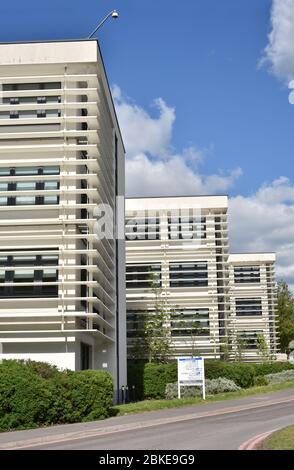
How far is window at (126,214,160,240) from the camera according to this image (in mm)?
78438

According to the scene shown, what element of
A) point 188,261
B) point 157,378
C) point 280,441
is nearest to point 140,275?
point 188,261

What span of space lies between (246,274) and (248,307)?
5.72 meters

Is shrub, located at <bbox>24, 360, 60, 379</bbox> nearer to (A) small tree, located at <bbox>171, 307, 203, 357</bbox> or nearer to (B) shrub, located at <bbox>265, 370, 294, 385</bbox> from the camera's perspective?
(B) shrub, located at <bbox>265, 370, 294, 385</bbox>

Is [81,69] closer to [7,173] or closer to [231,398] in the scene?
[7,173]

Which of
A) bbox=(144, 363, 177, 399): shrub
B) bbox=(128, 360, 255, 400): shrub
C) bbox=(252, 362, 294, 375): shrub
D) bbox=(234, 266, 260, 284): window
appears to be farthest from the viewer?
bbox=(234, 266, 260, 284): window

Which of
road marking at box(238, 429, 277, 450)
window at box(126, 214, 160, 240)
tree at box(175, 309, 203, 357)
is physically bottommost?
road marking at box(238, 429, 277, 450)

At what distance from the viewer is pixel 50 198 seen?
32938 millimetres

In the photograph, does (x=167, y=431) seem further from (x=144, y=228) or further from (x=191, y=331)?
(x=144, y=228)

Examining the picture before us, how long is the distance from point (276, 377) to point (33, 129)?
28.5 metres

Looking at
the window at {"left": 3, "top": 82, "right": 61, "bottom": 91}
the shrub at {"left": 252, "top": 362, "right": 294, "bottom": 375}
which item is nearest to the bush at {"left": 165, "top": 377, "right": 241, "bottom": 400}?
the shrub at {"left": 252, "top": 362, "right": 294, "bottom": 375}

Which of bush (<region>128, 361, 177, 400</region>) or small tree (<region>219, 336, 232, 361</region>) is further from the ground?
small tree (<region>219, 336, 232, 361</region>)

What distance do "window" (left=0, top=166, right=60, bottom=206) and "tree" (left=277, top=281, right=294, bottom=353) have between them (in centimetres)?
7523
